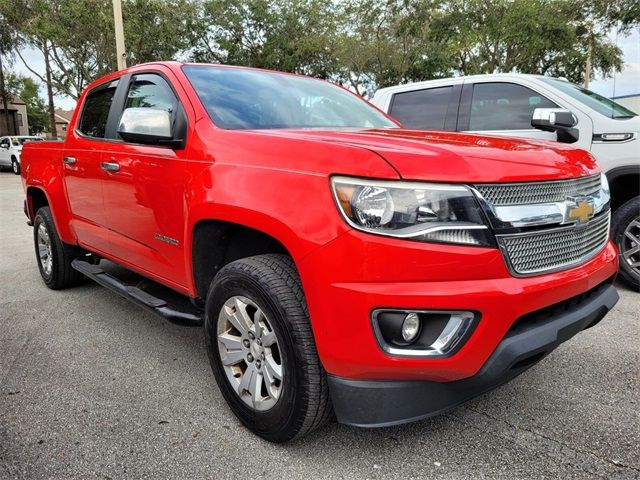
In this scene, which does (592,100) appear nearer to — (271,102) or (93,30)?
(271,102)

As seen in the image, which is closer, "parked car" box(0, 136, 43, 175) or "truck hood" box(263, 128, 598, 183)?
"truck hood" box(263, 128, 598, 183)

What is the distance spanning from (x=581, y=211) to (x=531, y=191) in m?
0.37

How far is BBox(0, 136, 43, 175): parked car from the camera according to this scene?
23.1m

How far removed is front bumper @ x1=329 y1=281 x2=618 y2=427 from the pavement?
0.36 metres

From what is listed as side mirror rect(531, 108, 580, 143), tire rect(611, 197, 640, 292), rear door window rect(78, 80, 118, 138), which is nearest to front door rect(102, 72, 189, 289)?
rear door window rect(78, 80, 118, 138)

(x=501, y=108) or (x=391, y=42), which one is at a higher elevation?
(x=391, y=42)

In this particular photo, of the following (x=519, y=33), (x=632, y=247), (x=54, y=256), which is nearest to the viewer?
(x=632, y=247)

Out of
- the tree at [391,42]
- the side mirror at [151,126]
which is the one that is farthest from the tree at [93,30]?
the side mirror at [151,126]

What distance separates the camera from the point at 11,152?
76.6 ft

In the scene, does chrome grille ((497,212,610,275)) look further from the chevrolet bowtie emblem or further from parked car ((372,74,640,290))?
parked car ((372,74,640,290))

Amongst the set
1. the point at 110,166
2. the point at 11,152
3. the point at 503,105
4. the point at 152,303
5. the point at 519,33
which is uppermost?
the point at 519,33

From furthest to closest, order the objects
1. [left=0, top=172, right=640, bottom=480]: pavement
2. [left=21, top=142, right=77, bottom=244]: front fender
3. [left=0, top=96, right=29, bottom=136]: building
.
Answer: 1. [left=0, top=96, right=29, bottom=136]: building
2. [left=21, top=142, right=77, bottom=244]: front fender
3. [left=0, top=172, right=640, bottom=480]: pavement

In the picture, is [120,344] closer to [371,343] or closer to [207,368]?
[207,368]

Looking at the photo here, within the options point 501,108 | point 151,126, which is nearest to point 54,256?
point 151,126
